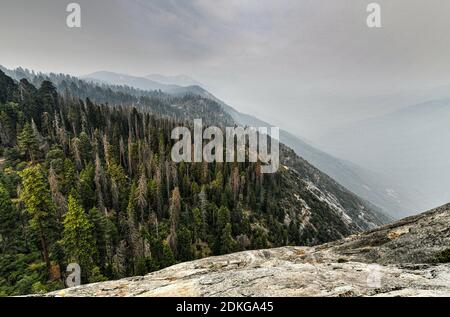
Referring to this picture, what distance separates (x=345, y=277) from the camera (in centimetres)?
1339

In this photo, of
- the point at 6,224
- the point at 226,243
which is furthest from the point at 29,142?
the point at 226,243

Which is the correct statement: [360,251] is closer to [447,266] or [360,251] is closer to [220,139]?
[447,266]

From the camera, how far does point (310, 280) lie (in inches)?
513

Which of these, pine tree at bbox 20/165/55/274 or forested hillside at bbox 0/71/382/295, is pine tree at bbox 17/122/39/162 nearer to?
forested hillside at bbox 0/71/382/295

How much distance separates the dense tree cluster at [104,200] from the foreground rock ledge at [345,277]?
36.2m

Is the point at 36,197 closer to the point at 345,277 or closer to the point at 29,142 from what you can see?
the point at 345,277

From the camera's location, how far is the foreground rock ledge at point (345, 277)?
1160cm

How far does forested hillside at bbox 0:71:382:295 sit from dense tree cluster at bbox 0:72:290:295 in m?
0.32

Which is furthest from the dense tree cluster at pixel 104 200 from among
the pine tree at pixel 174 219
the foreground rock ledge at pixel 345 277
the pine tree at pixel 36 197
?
the foreground rock ledge at pixel 345 277

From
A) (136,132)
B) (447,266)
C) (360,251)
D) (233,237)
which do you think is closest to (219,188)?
(233,237)

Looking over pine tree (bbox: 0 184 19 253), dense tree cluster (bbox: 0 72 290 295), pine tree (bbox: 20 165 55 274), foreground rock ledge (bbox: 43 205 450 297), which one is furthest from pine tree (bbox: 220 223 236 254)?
foreground rock ledge (bbox: 43 205 450 297)

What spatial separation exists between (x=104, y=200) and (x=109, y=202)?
2108mm

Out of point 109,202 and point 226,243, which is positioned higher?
point 109,202
